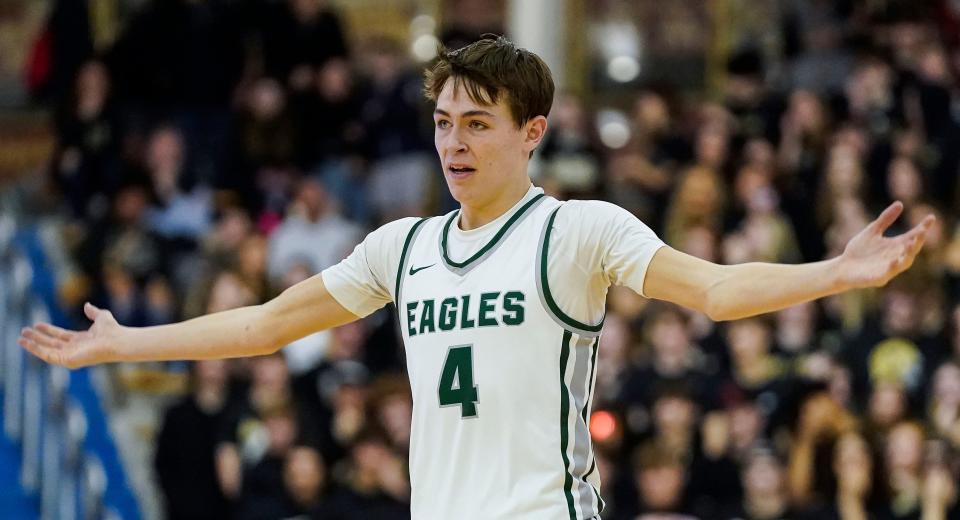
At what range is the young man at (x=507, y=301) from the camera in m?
5.36

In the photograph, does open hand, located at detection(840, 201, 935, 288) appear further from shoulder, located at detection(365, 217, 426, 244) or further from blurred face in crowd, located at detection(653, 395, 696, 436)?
blurred face in crowd, located at detection(653, 395, 696, 436)

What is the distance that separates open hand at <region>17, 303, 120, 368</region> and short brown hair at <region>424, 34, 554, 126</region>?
1.51 meters

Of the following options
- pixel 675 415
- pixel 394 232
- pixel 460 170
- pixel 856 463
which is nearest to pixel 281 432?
pixel 675 415

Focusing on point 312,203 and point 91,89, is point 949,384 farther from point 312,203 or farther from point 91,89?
point 91,89

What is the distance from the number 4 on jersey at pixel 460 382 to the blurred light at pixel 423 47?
14972mm

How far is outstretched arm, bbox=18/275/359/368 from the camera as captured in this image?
19.6 ft

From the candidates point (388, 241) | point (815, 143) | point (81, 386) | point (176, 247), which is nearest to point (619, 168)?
point (815, 143)

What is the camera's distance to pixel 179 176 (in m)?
16.5

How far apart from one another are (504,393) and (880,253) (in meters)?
1.30

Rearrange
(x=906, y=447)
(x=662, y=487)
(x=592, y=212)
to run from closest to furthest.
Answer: (x=592, y=212)
(x=906, y=447)
(x=662, y=487)

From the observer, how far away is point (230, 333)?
5980 millimetres

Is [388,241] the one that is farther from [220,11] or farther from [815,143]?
[220,11]

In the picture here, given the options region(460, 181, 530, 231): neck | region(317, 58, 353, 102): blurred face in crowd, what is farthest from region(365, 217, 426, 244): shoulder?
region(317, 58, 353, 102): blurred face in crowd

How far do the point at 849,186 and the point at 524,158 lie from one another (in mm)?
8368
